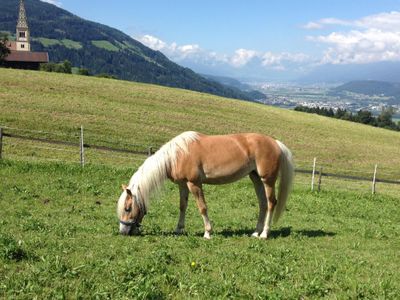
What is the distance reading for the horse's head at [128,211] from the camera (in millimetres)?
9070

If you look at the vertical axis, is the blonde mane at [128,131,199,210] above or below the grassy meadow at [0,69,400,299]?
above

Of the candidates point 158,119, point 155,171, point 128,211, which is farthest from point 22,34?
point 128,211

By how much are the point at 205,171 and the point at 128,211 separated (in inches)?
76.3

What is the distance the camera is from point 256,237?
9945mm

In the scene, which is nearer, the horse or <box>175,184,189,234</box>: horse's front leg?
the horse

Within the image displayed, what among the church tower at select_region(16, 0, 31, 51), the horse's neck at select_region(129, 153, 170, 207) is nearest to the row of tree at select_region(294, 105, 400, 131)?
the horse's neck at select_region(129, 153, 170, 207)

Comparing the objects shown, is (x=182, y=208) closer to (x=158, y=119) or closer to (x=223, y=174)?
(x=223, y=174)

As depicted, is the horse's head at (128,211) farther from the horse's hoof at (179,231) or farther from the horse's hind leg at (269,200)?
the horse's hind leg at (269,200)

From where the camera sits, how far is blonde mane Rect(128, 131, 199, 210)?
9320mm

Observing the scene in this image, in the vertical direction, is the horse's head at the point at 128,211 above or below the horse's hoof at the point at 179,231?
above

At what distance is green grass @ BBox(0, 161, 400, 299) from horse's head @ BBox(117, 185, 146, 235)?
0.37 m

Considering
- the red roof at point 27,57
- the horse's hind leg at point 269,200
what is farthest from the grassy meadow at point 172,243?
the red roof at point 27,57

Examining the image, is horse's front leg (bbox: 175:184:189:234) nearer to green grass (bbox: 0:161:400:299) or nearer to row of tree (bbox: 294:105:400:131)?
green grass (bbox: 0:161:400:299)

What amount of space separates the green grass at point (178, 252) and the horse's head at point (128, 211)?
0.37 metres
